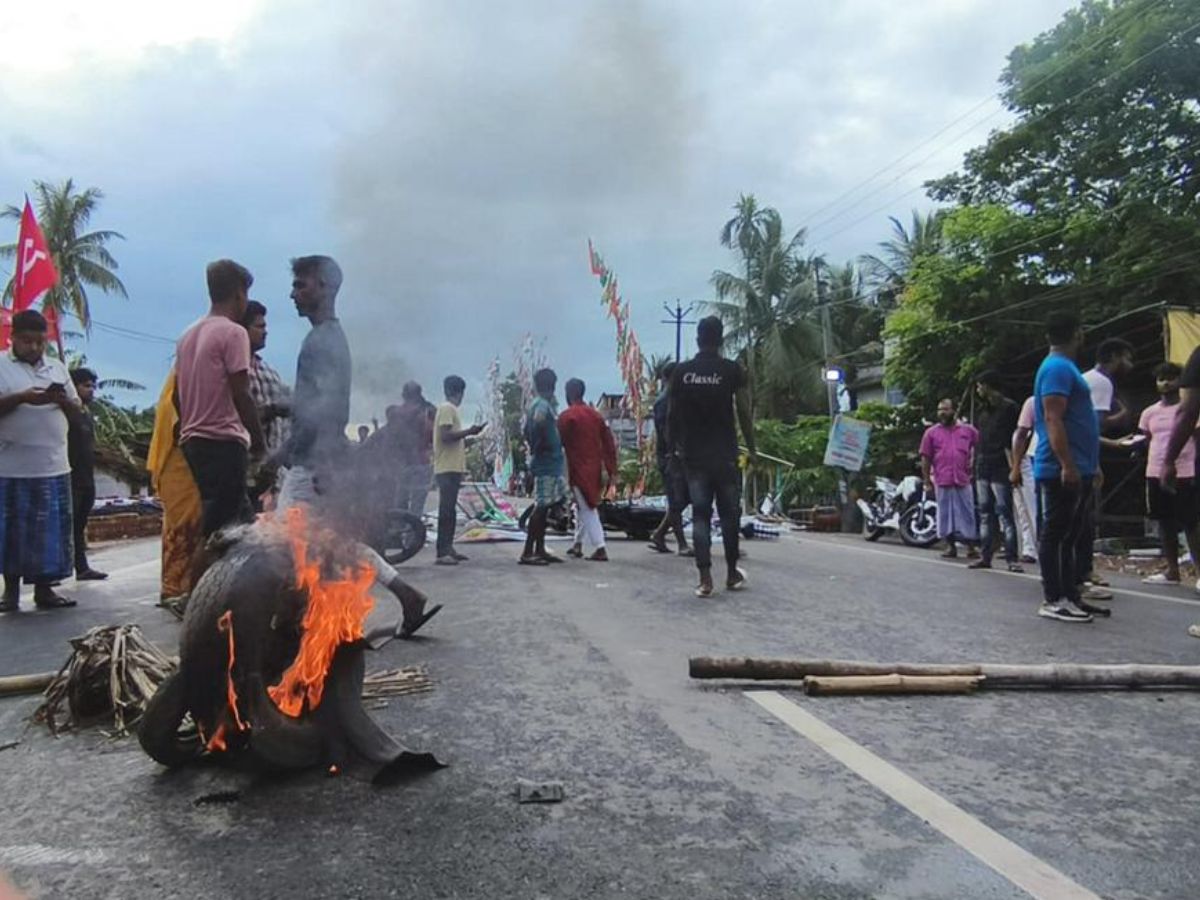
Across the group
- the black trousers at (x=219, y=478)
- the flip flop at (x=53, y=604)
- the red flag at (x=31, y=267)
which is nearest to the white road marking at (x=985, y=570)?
the black trousers at (x=219, y=478)

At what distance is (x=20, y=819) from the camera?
2488 mm

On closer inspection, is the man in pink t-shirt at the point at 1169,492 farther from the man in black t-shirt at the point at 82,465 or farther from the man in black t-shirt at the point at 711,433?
the man in black t-shirt at the point at 82,465

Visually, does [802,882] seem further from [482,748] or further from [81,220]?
[81,220]

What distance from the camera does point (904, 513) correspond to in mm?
12484

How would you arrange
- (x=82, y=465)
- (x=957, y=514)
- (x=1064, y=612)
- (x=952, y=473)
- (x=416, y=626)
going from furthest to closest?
(x=957, y=514)
(x=952, y=473)
(x=82, y=465)
(x=1064, y=612)
(x=416, y=626)

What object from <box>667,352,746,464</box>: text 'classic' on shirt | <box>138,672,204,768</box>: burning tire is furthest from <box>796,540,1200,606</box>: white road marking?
<box>138,672,204,768</box>: burning tire

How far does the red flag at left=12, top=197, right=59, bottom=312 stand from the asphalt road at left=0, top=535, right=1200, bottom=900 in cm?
729

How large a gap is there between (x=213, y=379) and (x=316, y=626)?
178 centimetres

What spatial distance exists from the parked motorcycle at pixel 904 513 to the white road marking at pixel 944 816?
926 centimetres

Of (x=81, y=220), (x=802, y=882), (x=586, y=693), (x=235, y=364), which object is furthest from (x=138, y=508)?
(x=81, y=220)

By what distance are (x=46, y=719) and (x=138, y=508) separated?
15324mm

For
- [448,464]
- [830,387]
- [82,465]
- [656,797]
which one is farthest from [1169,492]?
[830,387]

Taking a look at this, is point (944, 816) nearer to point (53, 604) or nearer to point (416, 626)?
point (416, 626)

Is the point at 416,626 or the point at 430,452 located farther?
the point at 430,452
